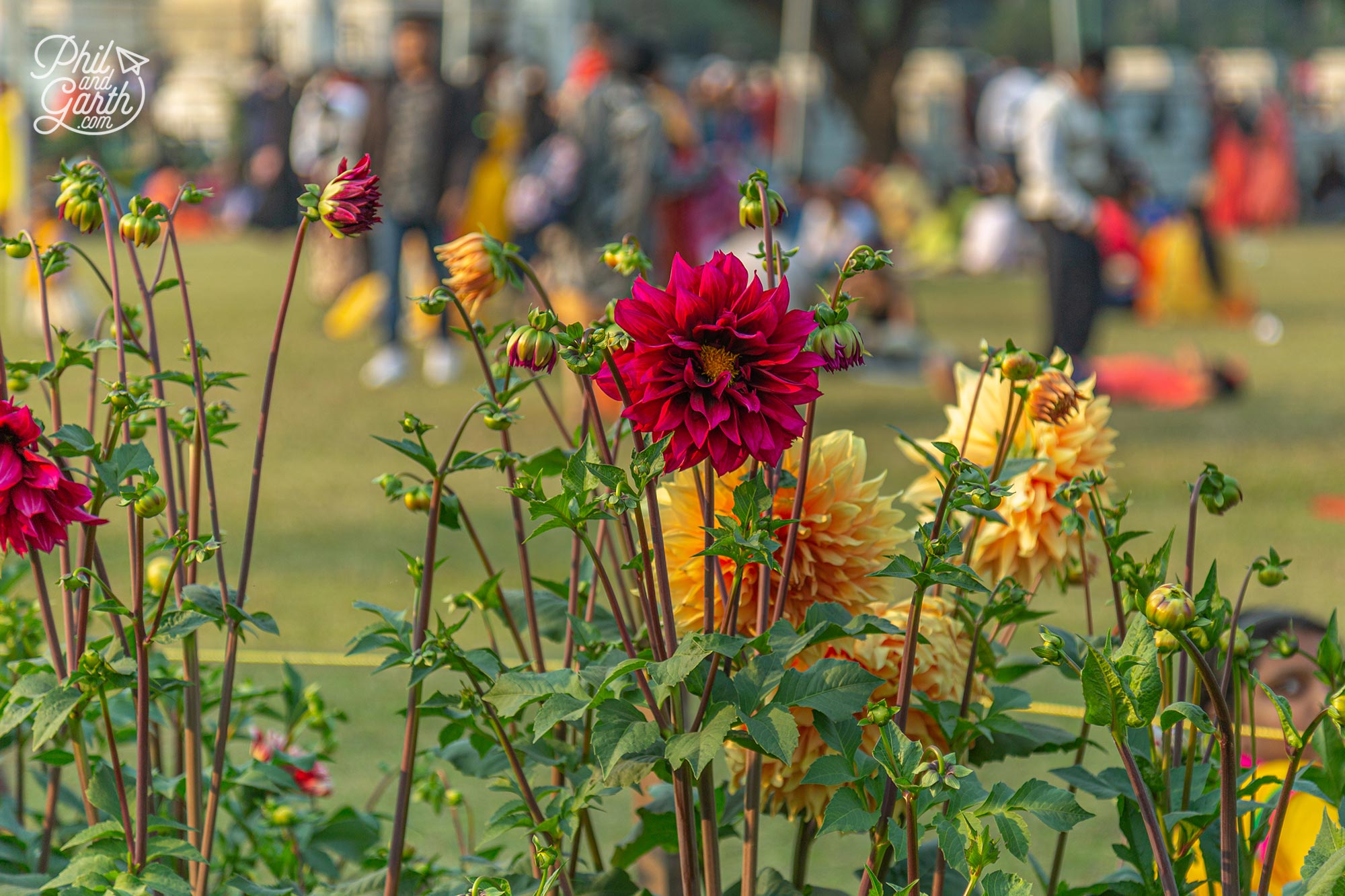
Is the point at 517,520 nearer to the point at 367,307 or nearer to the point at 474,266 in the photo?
the point at 474,266

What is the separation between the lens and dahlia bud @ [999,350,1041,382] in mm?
980

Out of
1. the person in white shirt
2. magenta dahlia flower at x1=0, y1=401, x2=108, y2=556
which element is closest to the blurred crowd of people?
the person in white shirt

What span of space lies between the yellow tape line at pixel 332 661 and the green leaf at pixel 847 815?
19 cm

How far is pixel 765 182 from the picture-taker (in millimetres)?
956

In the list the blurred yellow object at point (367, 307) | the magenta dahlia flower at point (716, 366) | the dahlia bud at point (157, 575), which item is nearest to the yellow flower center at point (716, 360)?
the magenta dahlia flower at point (716, 366)

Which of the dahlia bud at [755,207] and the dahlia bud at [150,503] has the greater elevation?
the dahlia bud at [755,207]

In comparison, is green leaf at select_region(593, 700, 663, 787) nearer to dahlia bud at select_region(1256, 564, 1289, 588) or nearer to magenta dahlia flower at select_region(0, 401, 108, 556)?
magenta dahlia flower at select_region(0, 401, 108, 556)

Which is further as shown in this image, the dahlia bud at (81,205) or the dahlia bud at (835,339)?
the dahlia bud at (81,205)

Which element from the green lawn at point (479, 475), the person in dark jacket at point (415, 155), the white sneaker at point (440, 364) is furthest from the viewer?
the white sneaker at point (440, 364)

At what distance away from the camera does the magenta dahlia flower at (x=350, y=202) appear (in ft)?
3.07

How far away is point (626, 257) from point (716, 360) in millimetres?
286

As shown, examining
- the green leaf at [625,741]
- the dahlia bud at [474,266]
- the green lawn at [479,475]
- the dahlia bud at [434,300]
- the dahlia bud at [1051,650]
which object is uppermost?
the dahlia bud at [474,266]

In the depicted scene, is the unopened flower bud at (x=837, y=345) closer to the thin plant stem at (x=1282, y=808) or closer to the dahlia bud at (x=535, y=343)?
the dahlia bud at (x=535, y=343)

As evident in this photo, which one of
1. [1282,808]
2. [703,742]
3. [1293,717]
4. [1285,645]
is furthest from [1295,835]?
[703,742]
